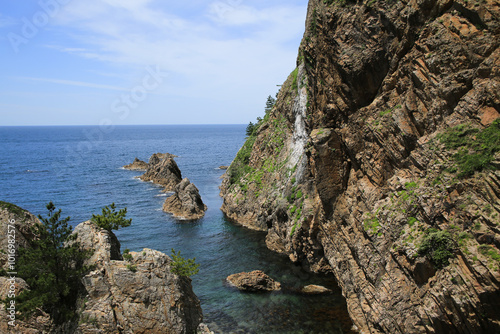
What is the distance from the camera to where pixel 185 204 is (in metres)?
59.6

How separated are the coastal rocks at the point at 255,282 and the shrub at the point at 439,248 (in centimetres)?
1697

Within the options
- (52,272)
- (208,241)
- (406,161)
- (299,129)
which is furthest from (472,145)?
(208,241)

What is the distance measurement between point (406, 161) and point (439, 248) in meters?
6.93

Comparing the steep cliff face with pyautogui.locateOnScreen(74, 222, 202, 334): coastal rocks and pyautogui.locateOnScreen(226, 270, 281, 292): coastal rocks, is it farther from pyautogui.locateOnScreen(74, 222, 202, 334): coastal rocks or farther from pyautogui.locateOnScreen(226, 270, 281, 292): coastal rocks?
pyautogui.locateOnScreen(74, 222, 202, 334): coastal rocks

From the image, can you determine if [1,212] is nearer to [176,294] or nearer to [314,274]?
[176,294]

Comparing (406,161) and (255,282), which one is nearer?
(406,161)

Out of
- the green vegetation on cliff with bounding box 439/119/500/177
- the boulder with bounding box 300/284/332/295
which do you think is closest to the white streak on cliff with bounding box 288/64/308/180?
the boulder with bounding box 300/284/332/295

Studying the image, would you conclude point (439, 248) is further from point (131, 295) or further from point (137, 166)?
point (137, 166)

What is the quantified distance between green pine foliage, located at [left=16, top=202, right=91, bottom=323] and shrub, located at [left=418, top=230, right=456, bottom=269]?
65.6 ft

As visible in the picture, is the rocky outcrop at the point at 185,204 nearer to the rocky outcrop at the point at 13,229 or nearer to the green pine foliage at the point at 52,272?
the rocky outcrop at the point at 13,229

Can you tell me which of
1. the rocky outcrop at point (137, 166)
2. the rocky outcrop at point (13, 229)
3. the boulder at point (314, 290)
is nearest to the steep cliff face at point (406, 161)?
the boulder at point (314, 290)

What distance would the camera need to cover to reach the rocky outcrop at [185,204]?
58319 mm

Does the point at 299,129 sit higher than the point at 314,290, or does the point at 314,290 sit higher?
the point at 299,129

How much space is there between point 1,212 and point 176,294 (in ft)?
38.0
